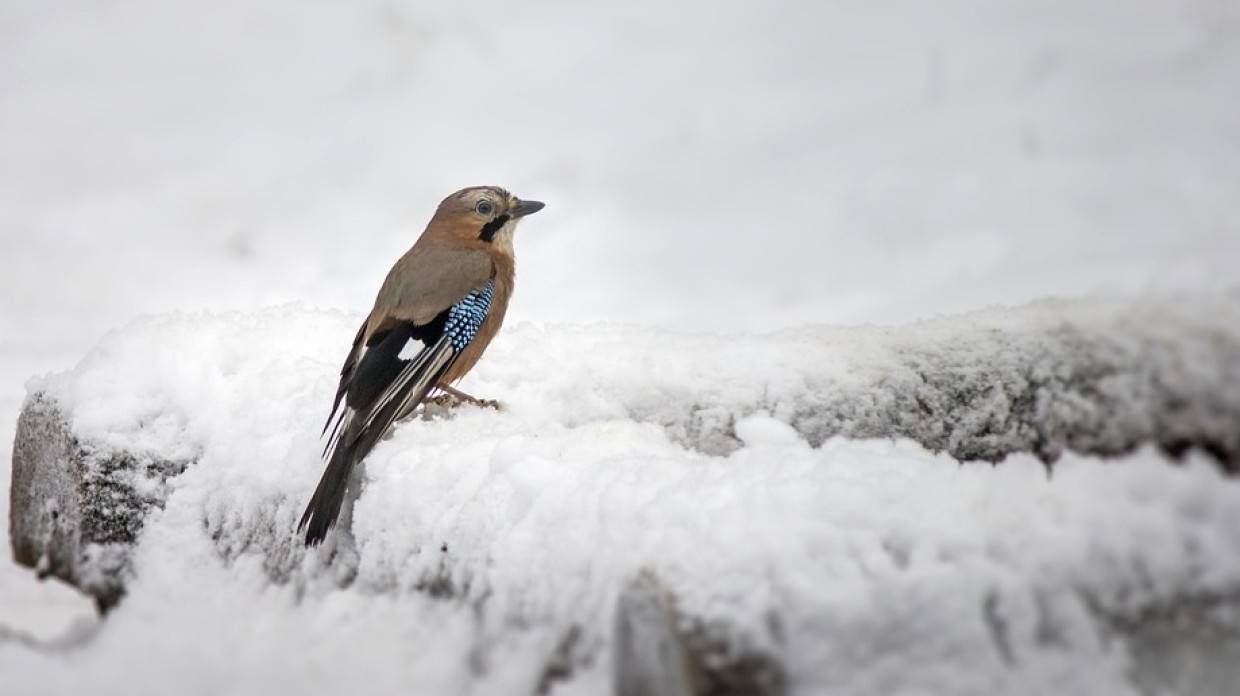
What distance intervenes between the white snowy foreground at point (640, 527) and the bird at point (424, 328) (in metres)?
0.10

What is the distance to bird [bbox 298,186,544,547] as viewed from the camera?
118 inches

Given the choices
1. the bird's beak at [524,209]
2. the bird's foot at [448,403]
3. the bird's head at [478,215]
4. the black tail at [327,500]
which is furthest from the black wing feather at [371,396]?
the bird's beak at [524,209]

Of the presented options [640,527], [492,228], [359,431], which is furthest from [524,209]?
[640,527]

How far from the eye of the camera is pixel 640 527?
6.96ft

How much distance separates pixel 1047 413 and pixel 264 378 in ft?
7.90

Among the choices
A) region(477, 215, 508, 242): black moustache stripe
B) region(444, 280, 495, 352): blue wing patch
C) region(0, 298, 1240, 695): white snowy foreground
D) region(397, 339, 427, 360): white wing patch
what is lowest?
region(0, 298, 1240, 695): white snowy foreground

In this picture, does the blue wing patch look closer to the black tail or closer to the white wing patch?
the white wing patch

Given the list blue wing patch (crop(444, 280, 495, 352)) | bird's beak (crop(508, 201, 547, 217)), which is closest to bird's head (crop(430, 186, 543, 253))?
bird's beak (crop(508, 201, 547, 217))

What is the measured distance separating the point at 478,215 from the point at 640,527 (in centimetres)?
204

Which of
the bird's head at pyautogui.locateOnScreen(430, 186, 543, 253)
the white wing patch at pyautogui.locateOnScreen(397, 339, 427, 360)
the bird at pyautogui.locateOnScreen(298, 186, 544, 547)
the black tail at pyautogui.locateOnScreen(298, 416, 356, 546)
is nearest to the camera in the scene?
the black tail at pyautogui.locateOnScreen(298, 416, 356, 546)

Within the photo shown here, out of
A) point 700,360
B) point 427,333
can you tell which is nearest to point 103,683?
point 427,333

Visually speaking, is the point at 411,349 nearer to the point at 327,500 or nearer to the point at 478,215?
the point at 327,500

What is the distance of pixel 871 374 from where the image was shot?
116 inches

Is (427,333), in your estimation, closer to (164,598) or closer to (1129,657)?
(164,598)
